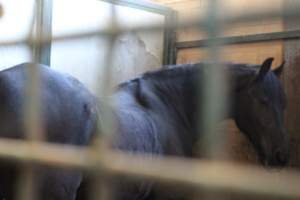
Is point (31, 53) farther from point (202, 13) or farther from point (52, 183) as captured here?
point (52, 183)

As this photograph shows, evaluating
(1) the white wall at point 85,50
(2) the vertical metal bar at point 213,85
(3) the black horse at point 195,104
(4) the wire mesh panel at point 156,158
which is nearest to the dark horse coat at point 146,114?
(3) the black horse at point 195,104

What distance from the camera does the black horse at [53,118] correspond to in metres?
1.30

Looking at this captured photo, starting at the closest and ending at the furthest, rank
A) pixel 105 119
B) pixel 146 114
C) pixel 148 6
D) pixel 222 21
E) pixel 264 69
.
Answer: pixel 222 21 < pixel 105 119 < pixel 146 114 < pixel 264 69 < pixel 148 6

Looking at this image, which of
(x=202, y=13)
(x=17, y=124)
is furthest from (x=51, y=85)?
(x=202, y=13)

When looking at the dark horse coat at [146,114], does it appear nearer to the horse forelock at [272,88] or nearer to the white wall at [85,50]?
the horse forelock at [272,88]

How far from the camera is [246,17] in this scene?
0.36m

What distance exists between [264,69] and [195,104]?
344mm

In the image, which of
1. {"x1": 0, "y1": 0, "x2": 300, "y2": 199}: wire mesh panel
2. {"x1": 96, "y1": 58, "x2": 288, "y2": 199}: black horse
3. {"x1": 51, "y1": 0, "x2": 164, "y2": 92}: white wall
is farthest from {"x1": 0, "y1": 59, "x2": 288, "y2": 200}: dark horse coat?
{"x1": 0, "y1": 0, "x2": 300, "y2": 199}: wire mesh panel

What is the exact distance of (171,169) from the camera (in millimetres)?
379

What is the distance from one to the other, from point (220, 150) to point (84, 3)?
8.55 ft

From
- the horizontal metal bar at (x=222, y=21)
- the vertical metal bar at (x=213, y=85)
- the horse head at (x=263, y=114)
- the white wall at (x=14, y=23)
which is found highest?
the white wall at (x=14, y=23)

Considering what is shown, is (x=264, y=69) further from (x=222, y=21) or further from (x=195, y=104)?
(x=222, y=21)

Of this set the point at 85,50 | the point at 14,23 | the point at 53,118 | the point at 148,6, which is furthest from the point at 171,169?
the point at 148,6

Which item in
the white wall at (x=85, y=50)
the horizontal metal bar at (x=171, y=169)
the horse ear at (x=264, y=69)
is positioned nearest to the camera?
the horizontal metal bar at (x=171, y=169)
